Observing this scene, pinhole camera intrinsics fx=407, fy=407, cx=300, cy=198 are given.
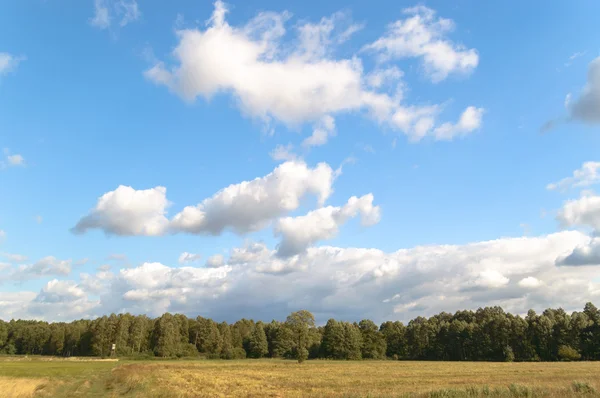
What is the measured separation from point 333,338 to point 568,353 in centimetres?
6798

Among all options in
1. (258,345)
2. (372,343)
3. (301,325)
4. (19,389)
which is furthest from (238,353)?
(19,389)

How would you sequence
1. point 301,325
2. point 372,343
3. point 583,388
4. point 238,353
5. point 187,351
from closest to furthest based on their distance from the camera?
point 583,388 → point 301,325 → point 372,343 → point 187,351 → point 238,353

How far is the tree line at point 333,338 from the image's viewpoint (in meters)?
110

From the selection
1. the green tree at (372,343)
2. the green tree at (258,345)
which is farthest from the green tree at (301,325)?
the green tree at (258,345)

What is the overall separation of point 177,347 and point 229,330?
2828 cm

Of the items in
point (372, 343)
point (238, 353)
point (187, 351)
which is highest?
point (372, 343)

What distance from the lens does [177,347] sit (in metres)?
144

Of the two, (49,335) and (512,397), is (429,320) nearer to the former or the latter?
(512,397)

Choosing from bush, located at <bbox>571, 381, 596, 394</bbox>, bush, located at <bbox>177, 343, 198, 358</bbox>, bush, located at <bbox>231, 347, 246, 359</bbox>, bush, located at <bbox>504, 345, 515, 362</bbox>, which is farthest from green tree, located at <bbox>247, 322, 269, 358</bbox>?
bush, located at <bbox>571, 381, 596, 394</bbox>

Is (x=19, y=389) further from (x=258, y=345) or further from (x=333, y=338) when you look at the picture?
(x=258, y=345)

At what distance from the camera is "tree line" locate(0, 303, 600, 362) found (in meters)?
110

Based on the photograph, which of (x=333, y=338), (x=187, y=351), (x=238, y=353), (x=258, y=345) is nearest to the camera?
(x=333, y=338)

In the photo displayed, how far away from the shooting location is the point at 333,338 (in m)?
140

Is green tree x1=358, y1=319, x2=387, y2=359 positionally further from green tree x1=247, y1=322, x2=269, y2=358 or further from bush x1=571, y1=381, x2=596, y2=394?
bush x1=571, y1=381, x2=596, y2=394
